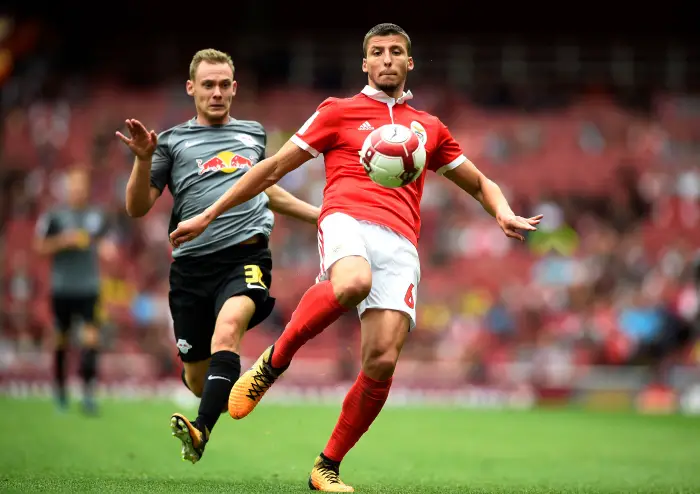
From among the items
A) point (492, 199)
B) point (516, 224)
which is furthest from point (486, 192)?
point (516, 224)

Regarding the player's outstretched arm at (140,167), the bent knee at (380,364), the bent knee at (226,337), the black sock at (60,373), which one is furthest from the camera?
the black sock at (60,373)

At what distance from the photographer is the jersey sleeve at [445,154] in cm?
677

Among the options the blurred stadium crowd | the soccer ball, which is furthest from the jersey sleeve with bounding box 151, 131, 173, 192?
the blurred stadium crowd

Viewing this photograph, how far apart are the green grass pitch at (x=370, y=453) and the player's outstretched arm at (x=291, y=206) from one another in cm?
181

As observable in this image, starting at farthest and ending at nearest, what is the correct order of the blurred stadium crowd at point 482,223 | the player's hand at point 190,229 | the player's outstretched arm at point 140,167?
the blurred stadium crowd at point 482,223
the player's outstretched arm at point 140,167
the player's hand at point 190,229

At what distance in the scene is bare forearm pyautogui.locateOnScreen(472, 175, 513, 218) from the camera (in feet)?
21.6

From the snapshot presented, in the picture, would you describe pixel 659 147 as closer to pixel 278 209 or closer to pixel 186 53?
pixel 186 53

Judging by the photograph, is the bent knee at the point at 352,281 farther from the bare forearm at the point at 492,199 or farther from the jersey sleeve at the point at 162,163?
the jersey sleeve at the point at 162,163

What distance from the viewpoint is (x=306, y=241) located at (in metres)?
21.5

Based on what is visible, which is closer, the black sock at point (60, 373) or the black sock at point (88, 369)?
the black sock at point (88, 369)

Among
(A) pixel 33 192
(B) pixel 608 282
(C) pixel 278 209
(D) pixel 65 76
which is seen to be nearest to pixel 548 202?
(B) pixel 608 282

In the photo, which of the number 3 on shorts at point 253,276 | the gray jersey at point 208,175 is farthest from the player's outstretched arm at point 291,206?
the number 3 on shorts at point 253,276

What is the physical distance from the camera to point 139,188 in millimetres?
7211

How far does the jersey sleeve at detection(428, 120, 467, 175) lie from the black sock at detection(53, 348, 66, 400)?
7745mm
